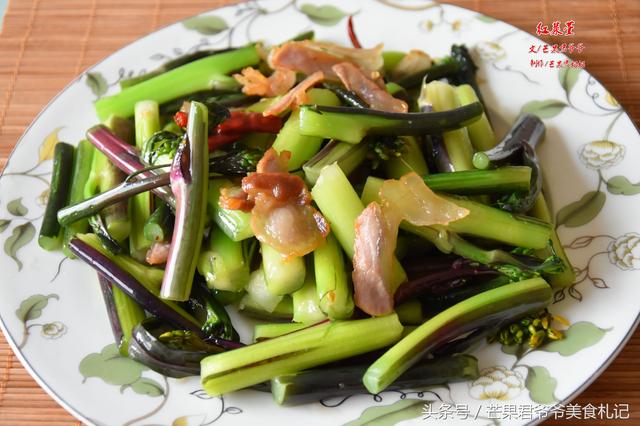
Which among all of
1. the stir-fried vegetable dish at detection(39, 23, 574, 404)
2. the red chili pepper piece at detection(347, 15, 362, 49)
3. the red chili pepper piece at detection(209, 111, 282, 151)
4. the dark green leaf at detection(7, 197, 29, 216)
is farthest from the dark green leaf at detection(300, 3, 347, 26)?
the dark green leaf at detection(7, 197, 29, 216)

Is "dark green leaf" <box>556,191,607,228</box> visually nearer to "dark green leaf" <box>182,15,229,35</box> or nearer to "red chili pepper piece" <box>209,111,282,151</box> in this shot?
"red chili pepper piece" <box>209,111,282,151</box>

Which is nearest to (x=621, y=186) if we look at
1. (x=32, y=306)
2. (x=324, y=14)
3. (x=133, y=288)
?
(x=324, y=14)

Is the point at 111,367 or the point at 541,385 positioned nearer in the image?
the point at 541,385

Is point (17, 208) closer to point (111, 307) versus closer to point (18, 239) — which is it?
point (18, 239)

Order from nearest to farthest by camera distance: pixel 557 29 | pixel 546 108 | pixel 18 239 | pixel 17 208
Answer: pixel 18 239, pixel 17 208, pixel 546 108, pixel 557 29

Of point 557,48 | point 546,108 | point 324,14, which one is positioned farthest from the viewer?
point 324,14

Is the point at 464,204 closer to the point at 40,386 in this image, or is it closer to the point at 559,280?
the point at 559,280

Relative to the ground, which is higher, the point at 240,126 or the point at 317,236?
the point at 240,126

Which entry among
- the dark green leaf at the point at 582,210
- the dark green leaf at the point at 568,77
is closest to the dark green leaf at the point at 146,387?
the dark green leaf at the point at 582,210
